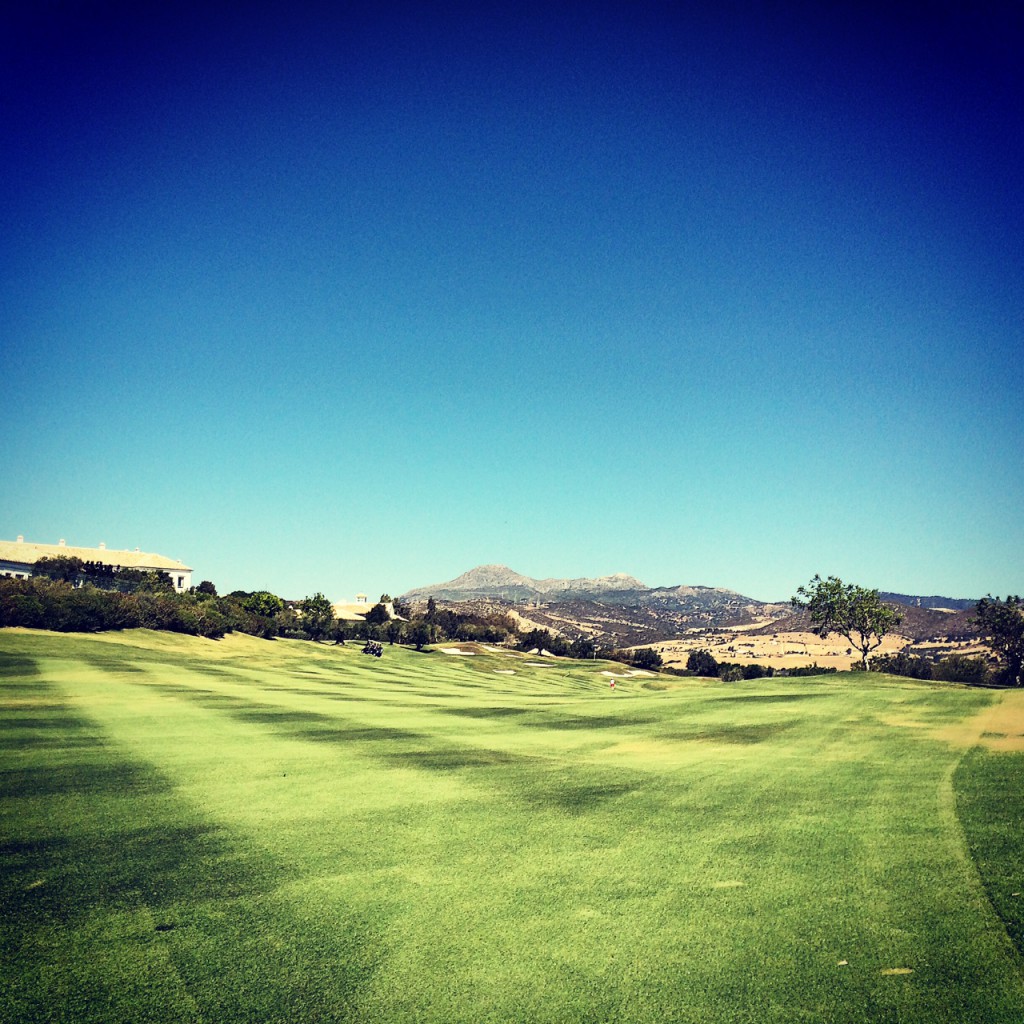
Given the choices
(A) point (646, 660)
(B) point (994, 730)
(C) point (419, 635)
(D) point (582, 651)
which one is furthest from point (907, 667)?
(C) point (419, 635)

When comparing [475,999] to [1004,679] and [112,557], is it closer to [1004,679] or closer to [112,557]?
[1004,679]

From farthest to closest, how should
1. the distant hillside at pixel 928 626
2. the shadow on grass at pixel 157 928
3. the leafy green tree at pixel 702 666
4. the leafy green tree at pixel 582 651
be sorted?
the distant hillside at pixel 928 626
the leafy green tree at pixel 582 651
the leafy green tree at pixel 702 666
the shadow on grass at pixel 157 928

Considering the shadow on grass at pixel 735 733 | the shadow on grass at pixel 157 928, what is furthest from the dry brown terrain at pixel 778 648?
the shadow on grass at pixel 157 928

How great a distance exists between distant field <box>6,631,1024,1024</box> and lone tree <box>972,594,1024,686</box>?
241 ft

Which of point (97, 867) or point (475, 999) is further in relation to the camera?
point (97, 867)

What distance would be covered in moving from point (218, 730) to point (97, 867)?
11061 mm

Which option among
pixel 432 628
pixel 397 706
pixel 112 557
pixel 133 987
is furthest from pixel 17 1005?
pixel 112 557

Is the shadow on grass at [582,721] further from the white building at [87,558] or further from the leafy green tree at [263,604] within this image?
the white building at [87,558]

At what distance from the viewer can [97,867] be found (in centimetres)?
866

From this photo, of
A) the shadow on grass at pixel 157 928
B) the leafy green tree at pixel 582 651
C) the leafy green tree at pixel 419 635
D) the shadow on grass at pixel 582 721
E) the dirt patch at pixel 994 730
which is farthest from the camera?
the leafy green tree at pixel 582 651

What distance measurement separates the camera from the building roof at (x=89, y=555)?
111688 mm

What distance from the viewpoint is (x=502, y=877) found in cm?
876

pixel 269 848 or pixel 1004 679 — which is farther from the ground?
pixel 269 848

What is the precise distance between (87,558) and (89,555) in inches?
89.1
